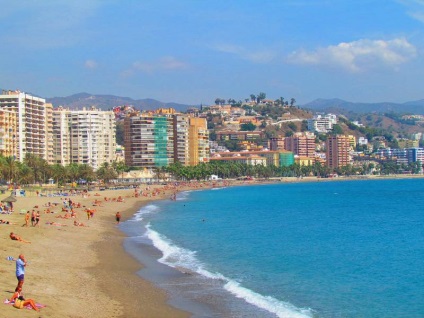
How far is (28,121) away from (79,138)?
72.2 ft

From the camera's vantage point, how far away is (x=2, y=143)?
10744 cm

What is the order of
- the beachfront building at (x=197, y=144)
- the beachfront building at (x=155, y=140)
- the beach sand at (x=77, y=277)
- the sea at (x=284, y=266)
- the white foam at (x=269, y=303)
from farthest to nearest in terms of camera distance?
the beachfront building at (x=197, y=144), the beachfront building at (x=155, y=140), the sea at (x=284, y=266), the white foam at (x=269, y=303), the beach sand at (x=77, y=277)

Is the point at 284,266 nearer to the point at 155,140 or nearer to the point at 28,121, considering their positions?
the point at 28,121

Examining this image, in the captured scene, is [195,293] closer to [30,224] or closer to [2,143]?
[30,224]

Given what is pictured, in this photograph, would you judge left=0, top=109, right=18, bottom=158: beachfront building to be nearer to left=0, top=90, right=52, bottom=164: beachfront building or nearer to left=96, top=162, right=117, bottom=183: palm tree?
left=0, top=90, right=52, bottom=164: beachfront building

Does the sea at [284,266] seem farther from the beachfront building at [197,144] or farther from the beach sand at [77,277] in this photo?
the beachfront building at [197,144]

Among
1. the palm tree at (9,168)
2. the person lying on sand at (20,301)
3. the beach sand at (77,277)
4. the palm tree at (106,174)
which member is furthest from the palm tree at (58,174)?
the person lying on sand at (20,301)

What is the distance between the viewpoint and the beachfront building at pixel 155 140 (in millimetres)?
153375

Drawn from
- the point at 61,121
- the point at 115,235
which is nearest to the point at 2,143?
the point at 61,121

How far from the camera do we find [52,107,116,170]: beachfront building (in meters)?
142

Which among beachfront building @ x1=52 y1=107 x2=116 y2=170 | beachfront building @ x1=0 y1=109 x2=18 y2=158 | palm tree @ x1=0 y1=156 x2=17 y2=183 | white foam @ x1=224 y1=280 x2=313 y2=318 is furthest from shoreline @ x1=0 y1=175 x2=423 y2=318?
beachfront building @ x1=52 y1=107 x2=116 y2=170

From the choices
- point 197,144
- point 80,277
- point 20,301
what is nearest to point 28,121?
point 197,144

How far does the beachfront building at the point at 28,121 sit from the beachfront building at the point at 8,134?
1.66m

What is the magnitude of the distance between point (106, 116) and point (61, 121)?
1104 cm
